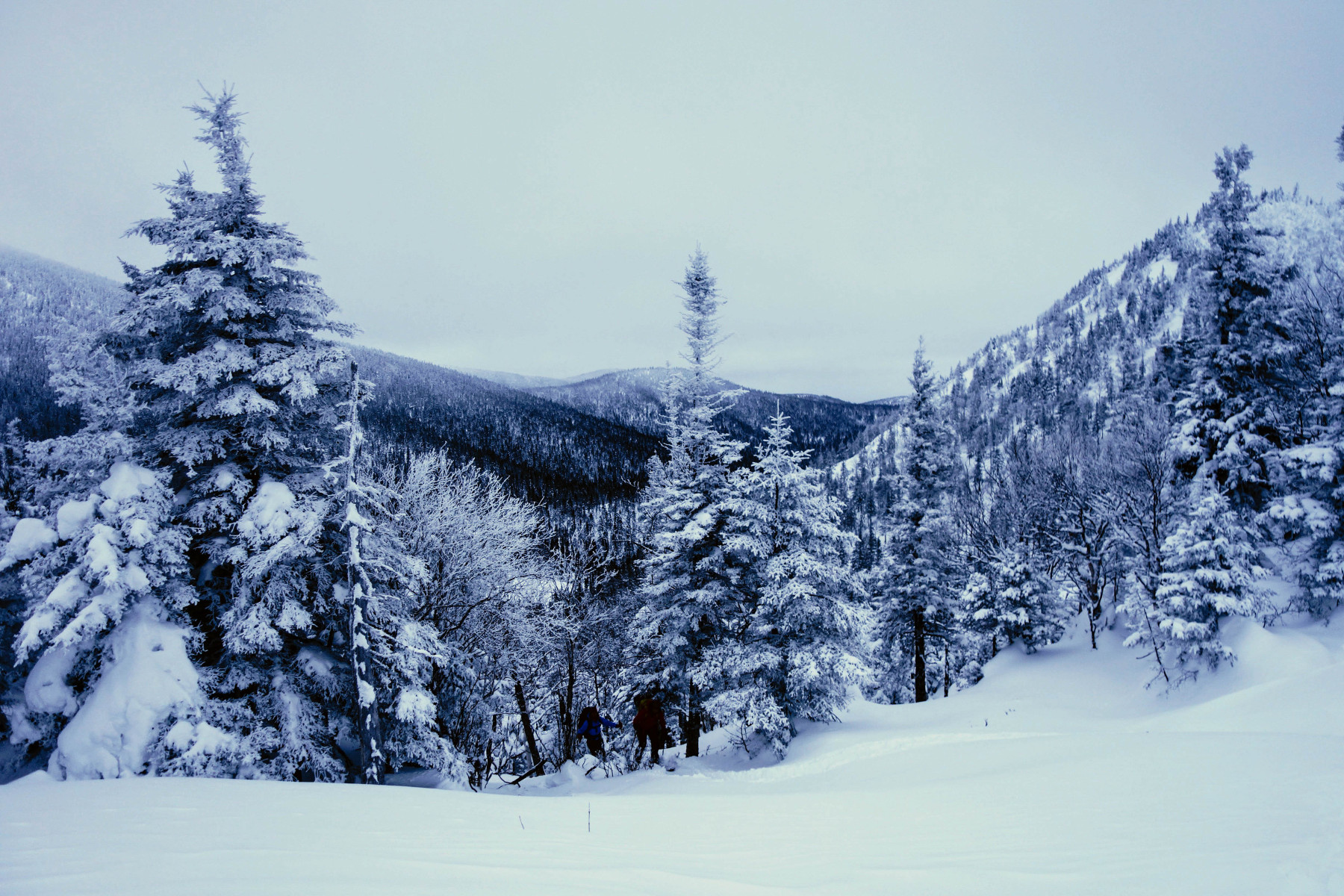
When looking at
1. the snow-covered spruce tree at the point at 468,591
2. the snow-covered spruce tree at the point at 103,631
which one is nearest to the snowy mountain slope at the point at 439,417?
the snow-covered spruce tree at the point at 468,591

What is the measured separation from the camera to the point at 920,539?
25.2 m

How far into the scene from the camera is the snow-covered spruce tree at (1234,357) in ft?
64.6

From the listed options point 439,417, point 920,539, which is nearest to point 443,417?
point 439,417

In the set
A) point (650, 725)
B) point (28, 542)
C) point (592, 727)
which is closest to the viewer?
point (28, 542)

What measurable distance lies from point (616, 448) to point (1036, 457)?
145 metres

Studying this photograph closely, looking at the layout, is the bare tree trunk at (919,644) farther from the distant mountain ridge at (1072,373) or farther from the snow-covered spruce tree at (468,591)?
the distant mountain ridge at (1072,373)

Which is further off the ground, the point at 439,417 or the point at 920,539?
the point at 439,417

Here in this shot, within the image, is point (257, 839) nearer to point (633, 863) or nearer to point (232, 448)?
point (633, 863)

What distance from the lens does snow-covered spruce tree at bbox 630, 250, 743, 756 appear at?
16047 mm

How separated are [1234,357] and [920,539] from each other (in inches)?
482

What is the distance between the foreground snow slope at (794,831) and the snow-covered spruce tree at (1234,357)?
11980 millimetres

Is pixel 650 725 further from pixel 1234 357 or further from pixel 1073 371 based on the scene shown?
pixel 1073 371

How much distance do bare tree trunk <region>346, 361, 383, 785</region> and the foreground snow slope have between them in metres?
1.95

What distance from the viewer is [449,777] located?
1077cm
